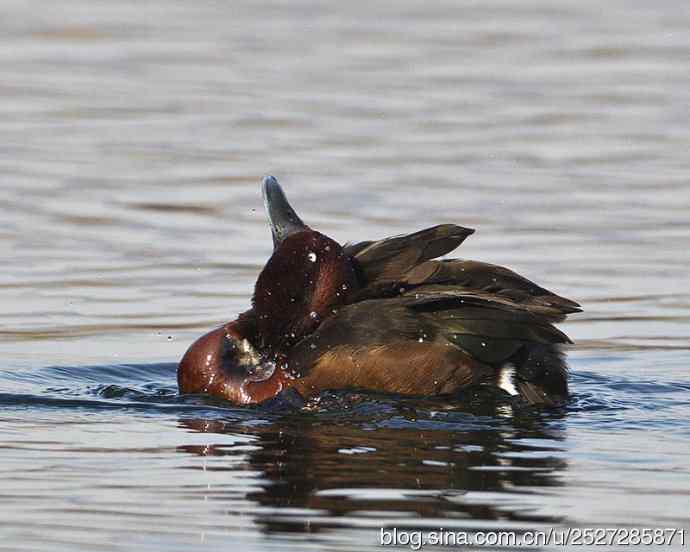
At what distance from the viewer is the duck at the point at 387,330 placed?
8258mm

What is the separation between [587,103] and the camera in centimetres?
1670

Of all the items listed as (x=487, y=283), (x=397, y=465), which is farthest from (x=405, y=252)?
(x=397, y=465)

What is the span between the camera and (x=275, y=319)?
8.77m

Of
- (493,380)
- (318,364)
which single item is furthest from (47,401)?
(493,380)

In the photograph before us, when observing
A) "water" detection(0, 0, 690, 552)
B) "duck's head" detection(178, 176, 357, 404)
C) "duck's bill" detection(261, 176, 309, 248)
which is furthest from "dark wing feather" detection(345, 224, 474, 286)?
"water" detection(0, 0, 690, 552)

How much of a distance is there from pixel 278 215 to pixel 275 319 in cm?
77

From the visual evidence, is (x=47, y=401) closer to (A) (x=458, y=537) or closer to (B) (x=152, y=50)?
(A) (x=458, y=537)

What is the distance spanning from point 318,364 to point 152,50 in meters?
11.4

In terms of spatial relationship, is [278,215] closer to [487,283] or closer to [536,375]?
[487,283]

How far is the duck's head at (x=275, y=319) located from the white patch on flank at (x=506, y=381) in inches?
33.9

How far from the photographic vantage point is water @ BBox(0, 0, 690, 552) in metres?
6.55

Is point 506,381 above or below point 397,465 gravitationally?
above

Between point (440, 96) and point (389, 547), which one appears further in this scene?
point (440, 96)

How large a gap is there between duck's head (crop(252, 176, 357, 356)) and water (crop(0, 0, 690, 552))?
1.72 ft
